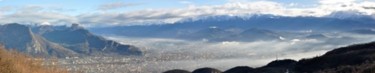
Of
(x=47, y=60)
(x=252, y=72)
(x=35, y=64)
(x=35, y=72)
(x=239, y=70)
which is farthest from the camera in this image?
(x=239, y=70)

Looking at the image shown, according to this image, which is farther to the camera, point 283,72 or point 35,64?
point 283,72

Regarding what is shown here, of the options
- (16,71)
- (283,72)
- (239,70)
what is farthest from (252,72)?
(16,71)

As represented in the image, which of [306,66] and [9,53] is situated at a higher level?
[9,53]

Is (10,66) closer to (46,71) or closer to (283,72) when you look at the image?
Answer: (46,71)

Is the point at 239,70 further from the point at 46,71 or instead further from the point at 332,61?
the point at 46,71

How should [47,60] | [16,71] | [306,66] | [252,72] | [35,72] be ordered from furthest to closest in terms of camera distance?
1. [252,72]
2. [306,66]
3. [47,60]
4. [35,72]
5. [16,71]

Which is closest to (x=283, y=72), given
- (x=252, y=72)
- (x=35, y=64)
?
(x=252, y=72)
